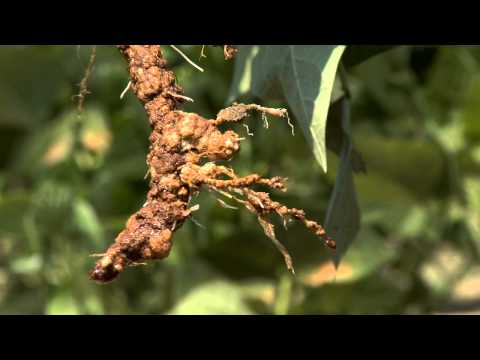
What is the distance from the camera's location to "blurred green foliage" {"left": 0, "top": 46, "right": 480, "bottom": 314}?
4.01 feet

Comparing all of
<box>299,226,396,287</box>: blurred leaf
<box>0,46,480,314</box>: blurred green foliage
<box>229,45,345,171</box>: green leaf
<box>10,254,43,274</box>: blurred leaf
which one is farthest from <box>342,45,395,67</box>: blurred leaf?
<box>10,254,43,274</box>: blurred leaf

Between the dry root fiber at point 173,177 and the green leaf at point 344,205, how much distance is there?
0.11 m

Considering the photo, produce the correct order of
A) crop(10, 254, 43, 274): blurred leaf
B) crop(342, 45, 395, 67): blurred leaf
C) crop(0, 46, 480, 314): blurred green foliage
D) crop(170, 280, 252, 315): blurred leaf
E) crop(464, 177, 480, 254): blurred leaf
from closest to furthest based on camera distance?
1. crop(342, 45, 395, 67): blurred leaf
2. crop(170, 280, 252, 315): blurred leaf
3. crop(0, 46, 480, 314): blurred green foliage
4. crop(10, 254, 43, 274): blurred leaf
5. crop(464, 177, 480, 254): blurred leaf

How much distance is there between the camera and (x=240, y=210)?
1449 mm

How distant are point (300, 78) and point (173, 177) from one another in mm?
142

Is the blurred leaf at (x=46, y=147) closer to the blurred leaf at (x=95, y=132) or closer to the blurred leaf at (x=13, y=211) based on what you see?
the blurred leaf at (x=95, y=132)

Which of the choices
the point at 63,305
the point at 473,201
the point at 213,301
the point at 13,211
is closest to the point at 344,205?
the point at 213,301

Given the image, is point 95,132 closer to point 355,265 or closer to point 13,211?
point 13,211

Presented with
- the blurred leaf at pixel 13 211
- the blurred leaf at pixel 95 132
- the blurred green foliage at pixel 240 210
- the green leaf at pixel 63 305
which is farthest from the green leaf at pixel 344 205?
the blurred leaf at pixel 95 132

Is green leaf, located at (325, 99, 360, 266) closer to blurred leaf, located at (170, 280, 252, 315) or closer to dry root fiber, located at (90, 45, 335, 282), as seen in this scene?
dry root fiber, located at (90, 45, 335, 282)

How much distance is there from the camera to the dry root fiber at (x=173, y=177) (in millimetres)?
518

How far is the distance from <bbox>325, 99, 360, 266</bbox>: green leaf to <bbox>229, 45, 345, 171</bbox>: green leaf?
0.17 feet
